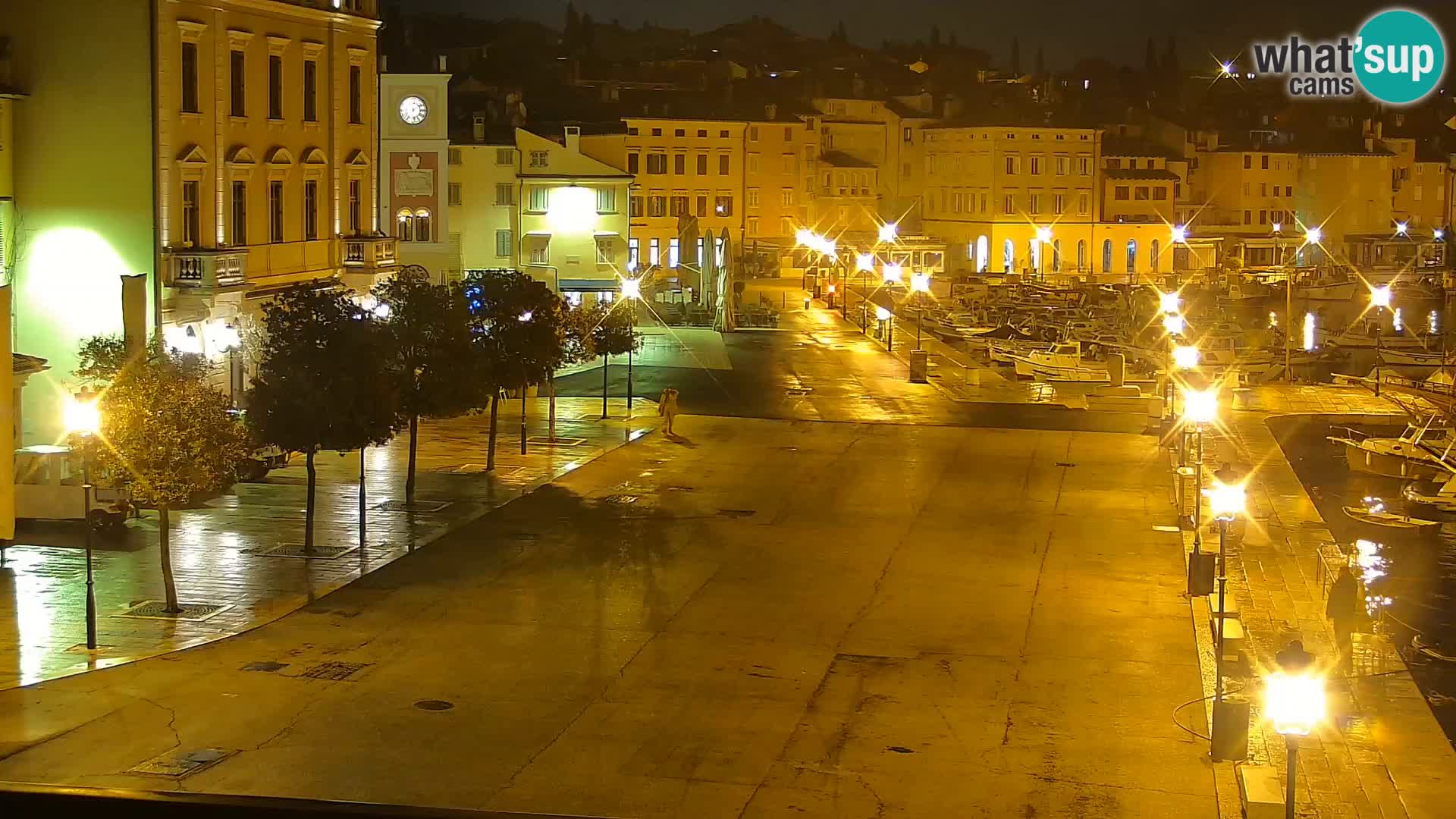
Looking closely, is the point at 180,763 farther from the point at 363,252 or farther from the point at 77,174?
the point at 363,252

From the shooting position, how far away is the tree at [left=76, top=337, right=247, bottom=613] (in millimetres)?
22125

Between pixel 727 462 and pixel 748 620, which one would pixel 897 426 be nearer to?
pixel 727 462

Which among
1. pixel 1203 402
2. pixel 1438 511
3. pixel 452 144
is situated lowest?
pixel 1438 511

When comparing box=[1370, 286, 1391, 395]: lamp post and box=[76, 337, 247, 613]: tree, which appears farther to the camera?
box=[1370, 286, 1391, 395]: lamp post

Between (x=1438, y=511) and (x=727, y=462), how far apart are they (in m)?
14.1

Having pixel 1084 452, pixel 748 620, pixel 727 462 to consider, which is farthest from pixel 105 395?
pixel 1084 452

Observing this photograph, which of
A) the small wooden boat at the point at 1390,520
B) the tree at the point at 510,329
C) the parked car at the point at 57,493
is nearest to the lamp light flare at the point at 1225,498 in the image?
the small wooden boat at the point at 1390,520

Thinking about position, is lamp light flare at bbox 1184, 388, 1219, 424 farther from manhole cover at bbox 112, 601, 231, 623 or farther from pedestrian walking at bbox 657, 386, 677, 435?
manhole cover at bbox 112, 601, 231, 623

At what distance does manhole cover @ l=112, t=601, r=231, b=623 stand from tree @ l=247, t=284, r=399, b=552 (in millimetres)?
3140

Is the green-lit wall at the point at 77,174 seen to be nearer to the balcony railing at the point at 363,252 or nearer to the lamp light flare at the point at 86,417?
the balcony railing at the point at 363,252

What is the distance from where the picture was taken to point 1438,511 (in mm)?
36188

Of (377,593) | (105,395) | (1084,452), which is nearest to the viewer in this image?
(105,395)

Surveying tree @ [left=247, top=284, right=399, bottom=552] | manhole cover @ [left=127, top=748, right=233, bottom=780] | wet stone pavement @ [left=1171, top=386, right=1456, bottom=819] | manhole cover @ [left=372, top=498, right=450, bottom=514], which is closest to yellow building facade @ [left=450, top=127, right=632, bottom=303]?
wet stone pavement @ [left=1171, top=386, right=1456, bottom=819]

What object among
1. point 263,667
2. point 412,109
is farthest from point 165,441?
point 412,109
